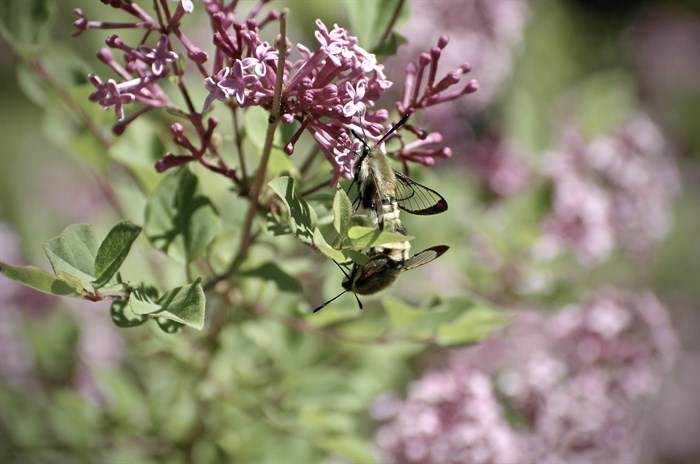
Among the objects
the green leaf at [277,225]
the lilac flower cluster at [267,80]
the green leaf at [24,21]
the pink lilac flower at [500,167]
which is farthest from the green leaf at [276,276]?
the pink lilac flower at [500,167]

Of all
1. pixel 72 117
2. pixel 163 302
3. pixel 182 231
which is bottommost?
pixel 163 302

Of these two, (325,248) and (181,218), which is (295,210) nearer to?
(325,248)

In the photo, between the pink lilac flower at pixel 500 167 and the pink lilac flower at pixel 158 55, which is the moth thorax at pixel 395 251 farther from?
the pink lilac flower at pixel 500 167

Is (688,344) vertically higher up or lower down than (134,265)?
higher up

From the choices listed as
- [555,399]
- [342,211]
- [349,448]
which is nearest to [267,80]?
[342,211]

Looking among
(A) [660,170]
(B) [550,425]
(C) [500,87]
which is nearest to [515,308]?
(B) [550,425]

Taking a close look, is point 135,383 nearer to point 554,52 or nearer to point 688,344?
point 554,52

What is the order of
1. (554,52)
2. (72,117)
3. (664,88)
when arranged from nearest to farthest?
1. (72,117)
2. (554,52)
3. (664,88)
